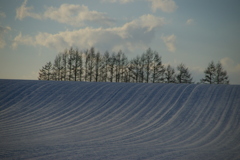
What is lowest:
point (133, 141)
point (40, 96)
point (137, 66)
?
point (133, 141)

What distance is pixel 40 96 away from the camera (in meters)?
20.6

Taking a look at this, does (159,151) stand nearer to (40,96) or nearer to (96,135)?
(96,135)

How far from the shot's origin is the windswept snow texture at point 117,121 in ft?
28.9

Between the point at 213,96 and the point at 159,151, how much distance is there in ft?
38.3

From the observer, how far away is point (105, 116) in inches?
627

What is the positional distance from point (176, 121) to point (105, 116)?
500cm

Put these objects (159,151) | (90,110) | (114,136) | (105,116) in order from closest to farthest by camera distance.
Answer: (159,151) → (114,136) → (105,116) → (90,110)

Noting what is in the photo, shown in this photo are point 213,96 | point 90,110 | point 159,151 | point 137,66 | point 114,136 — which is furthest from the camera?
point 137,66

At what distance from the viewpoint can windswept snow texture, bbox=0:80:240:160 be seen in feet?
28.9

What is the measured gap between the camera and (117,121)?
1488cm

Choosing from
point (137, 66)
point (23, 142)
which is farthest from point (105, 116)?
point (137, 66)

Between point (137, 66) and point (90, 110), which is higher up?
point (137, 66)

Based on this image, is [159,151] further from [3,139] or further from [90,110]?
[90,110]

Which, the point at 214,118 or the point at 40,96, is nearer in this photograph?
the point at 214,118
